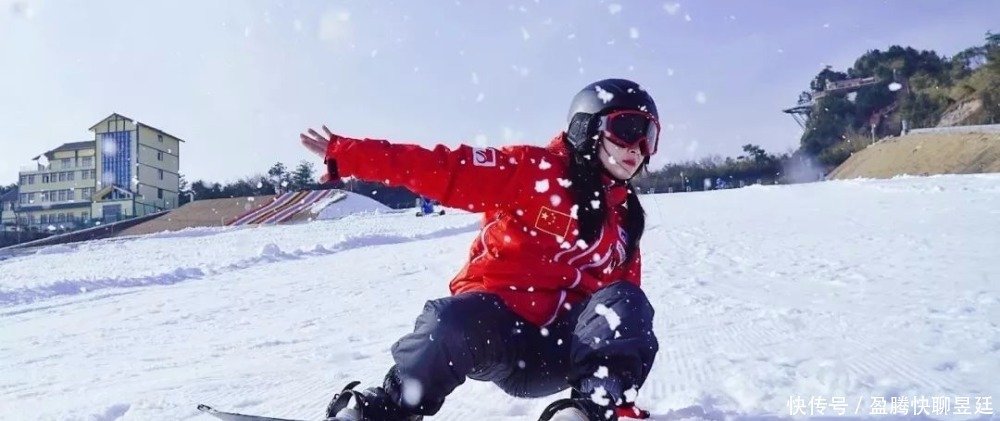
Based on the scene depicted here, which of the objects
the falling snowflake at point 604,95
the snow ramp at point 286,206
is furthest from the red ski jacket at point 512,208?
the snow ramp at point 286,206

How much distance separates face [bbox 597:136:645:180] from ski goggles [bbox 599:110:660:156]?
0.6 inches

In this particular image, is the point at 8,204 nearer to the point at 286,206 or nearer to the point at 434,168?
the point at 286,206

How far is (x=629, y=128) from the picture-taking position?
2.09 meters

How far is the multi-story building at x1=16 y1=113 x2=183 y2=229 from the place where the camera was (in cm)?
3809

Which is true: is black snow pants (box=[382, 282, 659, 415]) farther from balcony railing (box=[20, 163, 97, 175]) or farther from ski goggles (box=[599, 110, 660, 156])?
balcony railing (box=[20, 163, 97, 175])

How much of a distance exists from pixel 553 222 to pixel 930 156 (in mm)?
27673

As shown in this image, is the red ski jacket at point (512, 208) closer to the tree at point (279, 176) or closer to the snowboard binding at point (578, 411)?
the snowboard binding at point (578, 411)

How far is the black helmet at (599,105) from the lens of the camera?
6.88 feet

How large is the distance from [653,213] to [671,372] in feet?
36.6

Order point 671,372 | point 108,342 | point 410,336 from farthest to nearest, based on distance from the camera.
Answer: point 108,342, point 671,372, point 410,336

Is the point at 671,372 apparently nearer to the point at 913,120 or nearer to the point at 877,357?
the point at 877,357

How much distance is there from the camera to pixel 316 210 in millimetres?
26359

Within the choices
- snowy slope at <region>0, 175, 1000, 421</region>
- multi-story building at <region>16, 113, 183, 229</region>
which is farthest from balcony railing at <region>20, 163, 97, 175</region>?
snowy slope at <region>0, 175, 1000, 421</region>

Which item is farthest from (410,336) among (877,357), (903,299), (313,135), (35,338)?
(35,338)
